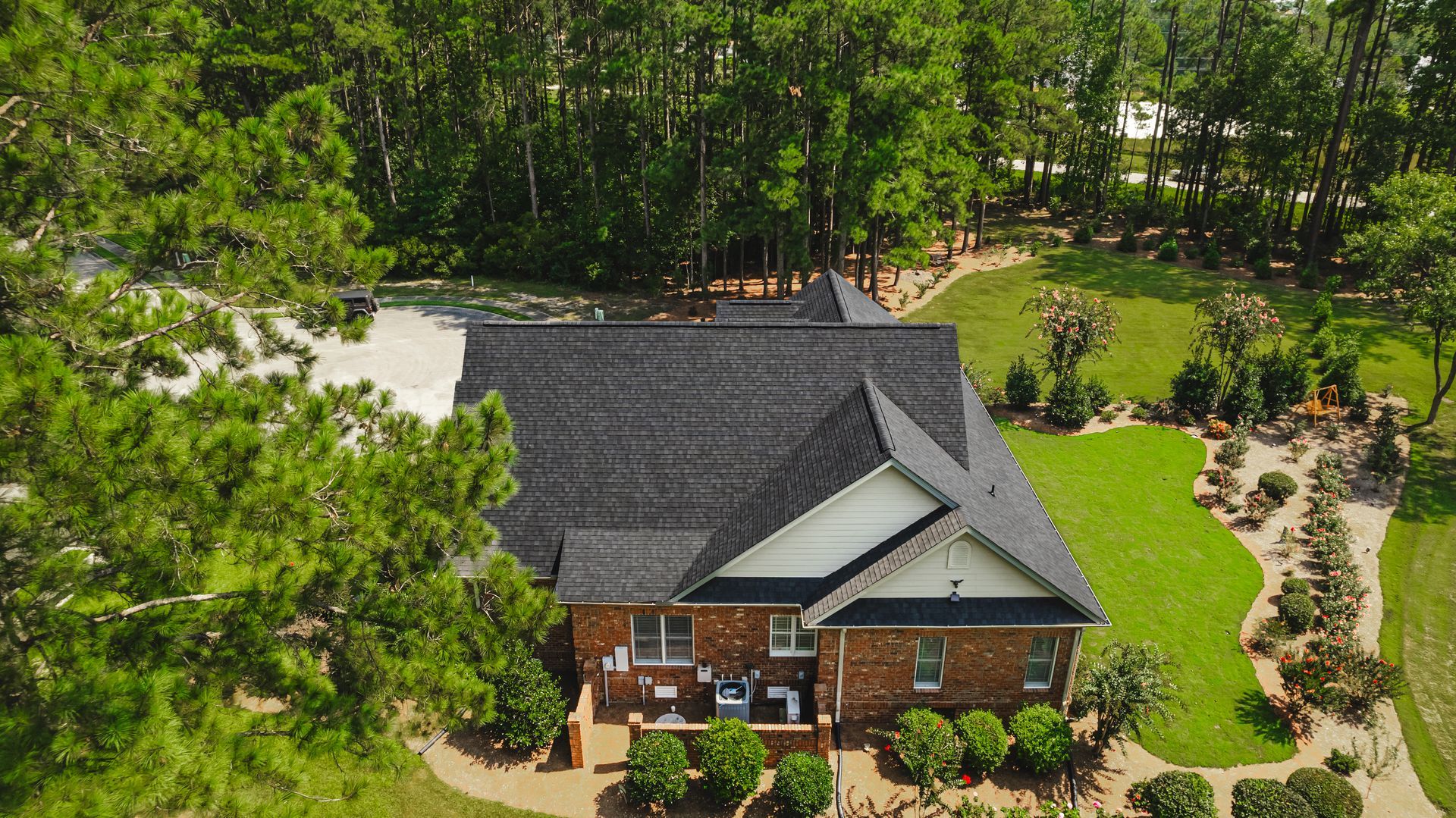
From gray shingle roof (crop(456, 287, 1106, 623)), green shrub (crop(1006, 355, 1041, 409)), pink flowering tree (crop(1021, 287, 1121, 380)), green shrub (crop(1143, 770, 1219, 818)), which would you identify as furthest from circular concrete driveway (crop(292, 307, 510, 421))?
green shrub (crop(1143, 770, 1219, 818))

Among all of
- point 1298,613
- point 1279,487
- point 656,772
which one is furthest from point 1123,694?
point 1279,487

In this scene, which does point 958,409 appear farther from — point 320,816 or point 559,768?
point 320,816

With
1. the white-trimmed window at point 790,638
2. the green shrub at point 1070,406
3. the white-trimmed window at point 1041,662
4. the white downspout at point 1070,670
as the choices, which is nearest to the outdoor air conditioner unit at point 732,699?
the white-trimmed window at point 790,638

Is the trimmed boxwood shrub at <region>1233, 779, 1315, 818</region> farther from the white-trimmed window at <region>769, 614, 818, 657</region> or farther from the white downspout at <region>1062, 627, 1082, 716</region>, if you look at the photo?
the white-trimmed window at <region>769, 614, 818, 657</region>

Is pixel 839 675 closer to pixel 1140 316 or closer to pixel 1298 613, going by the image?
pixel 1298 613

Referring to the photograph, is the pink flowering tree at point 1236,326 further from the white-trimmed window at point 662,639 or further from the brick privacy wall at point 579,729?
the brick privacy wall at point 579,729

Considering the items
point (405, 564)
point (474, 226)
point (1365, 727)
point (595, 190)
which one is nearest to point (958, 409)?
point (1365, 727)
